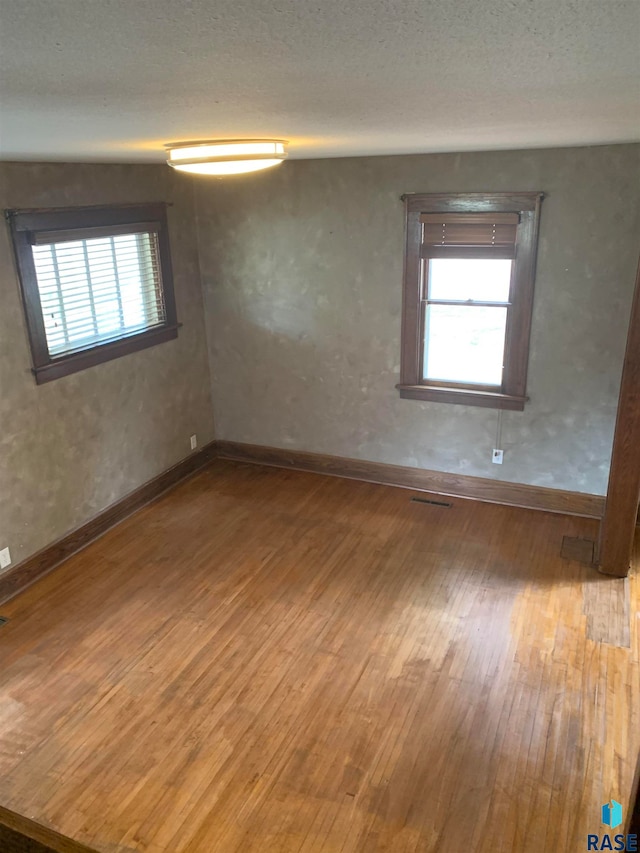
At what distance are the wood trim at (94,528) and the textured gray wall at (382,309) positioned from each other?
0.49 meters

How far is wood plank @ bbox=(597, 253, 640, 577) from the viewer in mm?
3399

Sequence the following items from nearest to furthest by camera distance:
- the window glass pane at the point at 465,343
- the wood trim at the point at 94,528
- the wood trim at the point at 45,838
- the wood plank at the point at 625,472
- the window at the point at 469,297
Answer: the wood trim at the point at 45,838
the wood plank at the point at 625,472
the wood trim at the point at 94,528
the window at the point at 469,297
the window glass pane at the point at 465,343

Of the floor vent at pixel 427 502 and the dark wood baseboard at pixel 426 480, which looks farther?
the floor vent at pixel 427 502

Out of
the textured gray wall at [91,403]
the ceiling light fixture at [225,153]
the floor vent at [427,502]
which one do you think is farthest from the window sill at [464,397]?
the ceiling light fixture at [225,153]

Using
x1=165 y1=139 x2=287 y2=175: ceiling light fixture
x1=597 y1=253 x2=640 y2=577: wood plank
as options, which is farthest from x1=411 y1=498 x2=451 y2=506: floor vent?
x1=165 y1=139 x2=287 y2=175: ceiling light fixture

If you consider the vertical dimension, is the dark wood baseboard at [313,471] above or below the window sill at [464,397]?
below

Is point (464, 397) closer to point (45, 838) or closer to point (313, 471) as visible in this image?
point (313, 471)

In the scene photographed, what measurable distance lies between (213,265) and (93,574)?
2544 millimetres

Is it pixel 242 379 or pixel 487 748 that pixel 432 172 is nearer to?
pixel 242 379

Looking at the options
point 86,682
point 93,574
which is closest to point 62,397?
point 93,574

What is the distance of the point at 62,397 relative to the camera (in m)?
3.94

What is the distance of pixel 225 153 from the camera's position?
249 cm

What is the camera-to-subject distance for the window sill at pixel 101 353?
3801 mm

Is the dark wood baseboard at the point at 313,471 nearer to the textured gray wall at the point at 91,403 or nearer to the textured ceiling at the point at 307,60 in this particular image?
the textured gray wall at the point at 91,403
